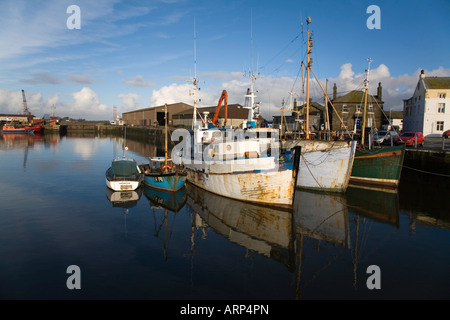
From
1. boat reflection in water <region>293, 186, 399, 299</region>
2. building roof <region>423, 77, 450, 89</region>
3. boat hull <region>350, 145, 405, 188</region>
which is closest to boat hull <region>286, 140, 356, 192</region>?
boat reflection in water <region>293, 186, 399, 299</region>

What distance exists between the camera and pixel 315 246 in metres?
12.9

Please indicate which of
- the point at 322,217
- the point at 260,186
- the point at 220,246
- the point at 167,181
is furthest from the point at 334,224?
the point at 167,181

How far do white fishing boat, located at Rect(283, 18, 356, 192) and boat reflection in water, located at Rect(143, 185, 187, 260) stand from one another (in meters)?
9.97

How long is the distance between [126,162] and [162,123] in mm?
72236

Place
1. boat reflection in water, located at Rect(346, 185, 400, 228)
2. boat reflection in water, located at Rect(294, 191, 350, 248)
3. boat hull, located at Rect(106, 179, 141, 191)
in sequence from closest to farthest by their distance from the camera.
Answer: boat reflection in water, located at Rect(294, 191, 350, 248) → boat reflection in water, located at Rect(346, 185, 400, 228) → boat hull, located at Rect(106, 179, 141, 191)

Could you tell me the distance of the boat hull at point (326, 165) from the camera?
851 inches

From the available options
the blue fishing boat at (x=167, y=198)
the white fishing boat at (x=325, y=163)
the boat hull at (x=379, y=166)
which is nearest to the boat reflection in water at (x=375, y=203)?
the boat hull at (x=379, y=166)

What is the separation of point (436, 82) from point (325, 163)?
33.5 metres

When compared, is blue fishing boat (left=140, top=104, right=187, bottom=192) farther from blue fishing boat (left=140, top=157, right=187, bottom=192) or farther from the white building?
the white building

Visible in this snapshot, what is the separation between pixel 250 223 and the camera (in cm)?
1544

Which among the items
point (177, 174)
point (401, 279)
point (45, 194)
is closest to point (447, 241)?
point (401, 279)

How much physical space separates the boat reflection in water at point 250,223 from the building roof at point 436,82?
127 ft

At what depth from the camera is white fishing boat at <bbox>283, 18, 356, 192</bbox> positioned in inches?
851
